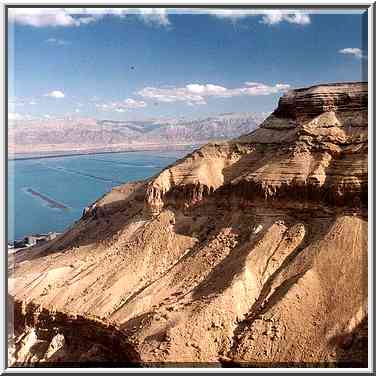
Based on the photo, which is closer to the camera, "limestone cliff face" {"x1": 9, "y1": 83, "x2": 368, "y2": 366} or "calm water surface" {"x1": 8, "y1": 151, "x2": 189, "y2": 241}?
"limestone cliff face" {"x1": 9, "y1": 83, "x2": 368, "y2": 366}

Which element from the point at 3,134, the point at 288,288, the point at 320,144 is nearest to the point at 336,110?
the point at 320,144

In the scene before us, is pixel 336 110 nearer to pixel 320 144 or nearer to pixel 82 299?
pixel 320 144

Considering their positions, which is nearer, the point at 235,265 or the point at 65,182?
the point at 235,265

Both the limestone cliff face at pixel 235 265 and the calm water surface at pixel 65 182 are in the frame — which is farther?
the calm water surface at pixel 65 182

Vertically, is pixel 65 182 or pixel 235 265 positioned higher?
pixel 65 182
